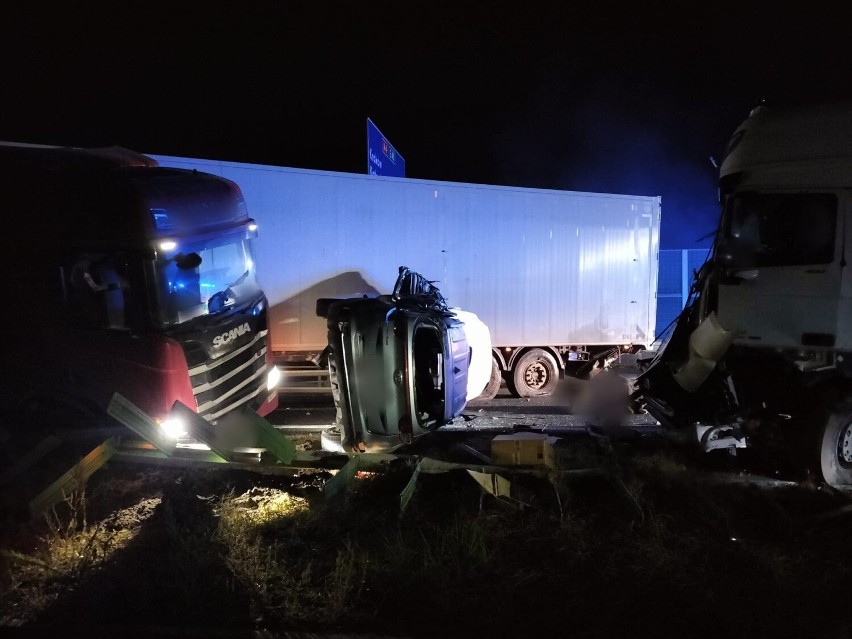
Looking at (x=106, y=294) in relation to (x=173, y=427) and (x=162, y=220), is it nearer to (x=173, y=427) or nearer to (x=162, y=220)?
(x=162, y=220)

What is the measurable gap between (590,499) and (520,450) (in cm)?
70

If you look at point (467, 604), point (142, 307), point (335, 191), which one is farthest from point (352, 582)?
point (335, 191)

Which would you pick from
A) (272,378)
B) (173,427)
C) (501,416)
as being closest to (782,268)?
(501,416)

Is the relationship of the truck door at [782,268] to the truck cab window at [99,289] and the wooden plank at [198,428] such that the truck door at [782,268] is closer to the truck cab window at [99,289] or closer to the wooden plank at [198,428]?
the wooden plank at [198,428]

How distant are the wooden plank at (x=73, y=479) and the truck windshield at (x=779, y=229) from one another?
236 inches

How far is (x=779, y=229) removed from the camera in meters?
5.91

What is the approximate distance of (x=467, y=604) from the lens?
12.1 feet

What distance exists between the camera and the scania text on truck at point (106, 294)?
5.82m

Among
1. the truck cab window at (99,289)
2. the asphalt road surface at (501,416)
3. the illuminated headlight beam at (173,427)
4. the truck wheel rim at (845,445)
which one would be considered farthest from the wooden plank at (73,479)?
the truck wheel rim at (845,445)

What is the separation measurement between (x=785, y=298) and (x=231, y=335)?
5.43 meters

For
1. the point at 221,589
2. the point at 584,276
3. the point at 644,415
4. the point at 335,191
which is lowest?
the point at 644,415

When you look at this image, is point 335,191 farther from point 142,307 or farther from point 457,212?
point 142,307

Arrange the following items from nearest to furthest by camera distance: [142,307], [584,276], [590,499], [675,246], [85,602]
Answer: [85,602]
[590,499]
[142,307]
[584,276]
[675,246]

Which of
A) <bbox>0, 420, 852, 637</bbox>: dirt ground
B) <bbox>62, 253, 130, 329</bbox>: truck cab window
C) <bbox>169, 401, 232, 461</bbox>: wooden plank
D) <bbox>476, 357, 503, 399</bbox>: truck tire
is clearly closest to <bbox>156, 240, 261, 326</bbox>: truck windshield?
<bbox>62, 253, 130, 329</bbox>: truck cab window
